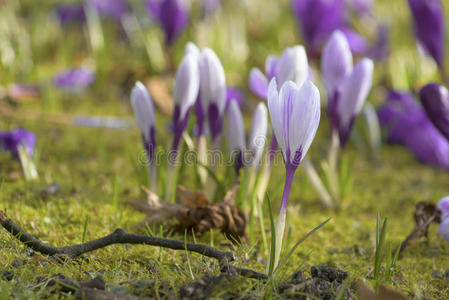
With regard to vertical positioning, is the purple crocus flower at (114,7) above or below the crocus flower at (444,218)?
above

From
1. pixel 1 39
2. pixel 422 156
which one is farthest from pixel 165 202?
pixel 1 39

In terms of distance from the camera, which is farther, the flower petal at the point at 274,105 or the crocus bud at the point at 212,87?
the crocus bud at the point at 212,87

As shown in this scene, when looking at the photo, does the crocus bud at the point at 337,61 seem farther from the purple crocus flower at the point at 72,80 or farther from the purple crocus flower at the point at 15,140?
the purple crocus flower at the point at 72,80

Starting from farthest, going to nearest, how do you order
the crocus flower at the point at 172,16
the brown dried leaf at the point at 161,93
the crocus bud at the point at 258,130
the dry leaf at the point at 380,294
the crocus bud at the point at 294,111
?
the brown dried leaf at the point at 161,93
the crocus flower at the point at 172,16
the crocus bud at the point at 258,130
the crocus bud at the point at 294,111
the dry leaf at the point at 380,294

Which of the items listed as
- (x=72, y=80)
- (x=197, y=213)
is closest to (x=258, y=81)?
(x=197, y=213)

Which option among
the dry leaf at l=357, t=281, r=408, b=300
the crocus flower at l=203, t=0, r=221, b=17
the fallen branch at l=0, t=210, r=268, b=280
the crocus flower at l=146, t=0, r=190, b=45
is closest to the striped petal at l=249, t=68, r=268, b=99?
the fallen branch at l=0, t=210, r=268, b=280

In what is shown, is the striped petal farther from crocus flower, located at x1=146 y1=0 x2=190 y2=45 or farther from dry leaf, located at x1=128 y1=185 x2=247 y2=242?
crocus flower, located at x1=146 y1=0 x2=190 y2=45

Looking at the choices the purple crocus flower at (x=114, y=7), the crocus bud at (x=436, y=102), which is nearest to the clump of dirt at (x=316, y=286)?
the crocus bud at (x=436, y=102)
